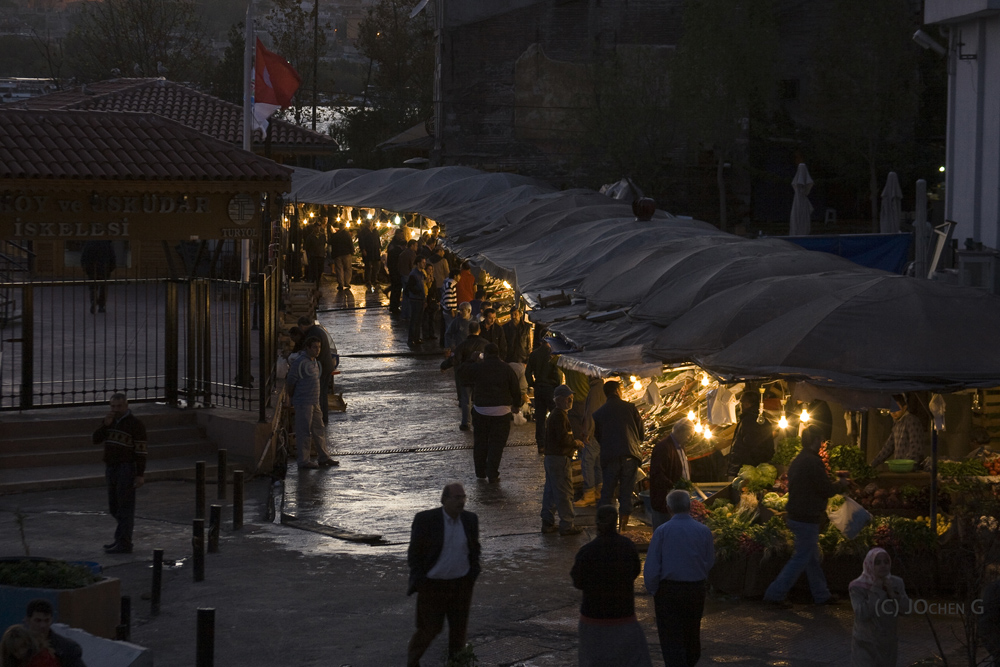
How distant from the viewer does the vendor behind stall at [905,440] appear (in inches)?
510

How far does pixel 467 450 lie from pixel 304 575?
5758 mm

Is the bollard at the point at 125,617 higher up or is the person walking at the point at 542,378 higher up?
the person walking at the point at 542,378

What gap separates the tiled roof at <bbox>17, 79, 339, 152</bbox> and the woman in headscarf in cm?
2157

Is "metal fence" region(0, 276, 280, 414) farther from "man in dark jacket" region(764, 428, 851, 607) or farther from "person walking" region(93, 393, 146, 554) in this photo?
"man in dark jacket" region(764, 428, 851, 607)

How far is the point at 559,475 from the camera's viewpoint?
Result: 512 inches

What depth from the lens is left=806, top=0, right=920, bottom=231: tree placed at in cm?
4259

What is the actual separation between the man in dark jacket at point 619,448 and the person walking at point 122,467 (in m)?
4.67

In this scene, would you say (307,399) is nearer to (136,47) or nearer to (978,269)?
Result: (978,269)

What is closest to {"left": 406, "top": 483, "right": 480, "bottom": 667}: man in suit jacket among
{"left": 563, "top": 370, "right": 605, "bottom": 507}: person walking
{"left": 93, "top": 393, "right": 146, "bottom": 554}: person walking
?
{"left": 93, "top": 393, "right": 146, "bottom": 554}: person walking

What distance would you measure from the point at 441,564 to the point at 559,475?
176 inches

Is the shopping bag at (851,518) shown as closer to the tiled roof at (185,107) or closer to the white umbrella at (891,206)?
the white umbrella at (891,206)

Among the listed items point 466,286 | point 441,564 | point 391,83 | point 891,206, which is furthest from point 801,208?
point 391,83

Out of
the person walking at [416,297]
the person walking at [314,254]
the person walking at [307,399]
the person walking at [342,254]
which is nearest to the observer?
the person walking at [307,399]

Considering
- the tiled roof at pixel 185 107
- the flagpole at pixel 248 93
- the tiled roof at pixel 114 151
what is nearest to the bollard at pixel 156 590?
the tiled roof at pixel 114 151
